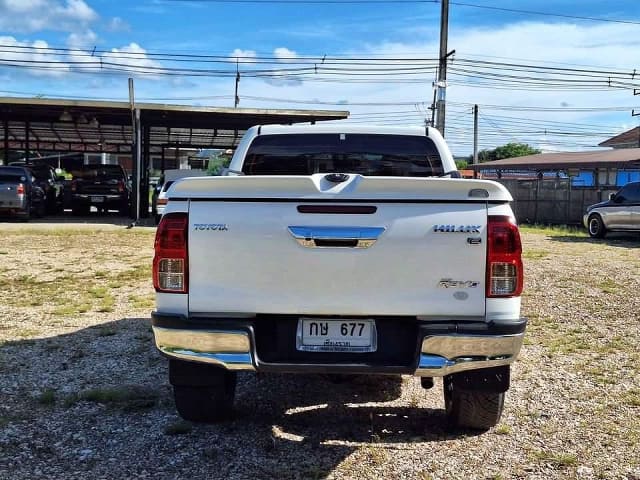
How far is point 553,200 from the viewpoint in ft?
88.3

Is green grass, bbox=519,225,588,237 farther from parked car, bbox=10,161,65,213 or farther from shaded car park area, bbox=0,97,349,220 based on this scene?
parked car, bbox=10,161,65,213

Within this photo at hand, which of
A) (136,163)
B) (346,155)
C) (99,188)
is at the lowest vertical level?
(99,188)

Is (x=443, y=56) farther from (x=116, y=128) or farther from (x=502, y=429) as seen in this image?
A: (x=502, y=429)

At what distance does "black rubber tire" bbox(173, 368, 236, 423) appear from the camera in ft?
13.6

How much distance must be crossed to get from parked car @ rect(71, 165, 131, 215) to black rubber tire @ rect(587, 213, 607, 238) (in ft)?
50.4

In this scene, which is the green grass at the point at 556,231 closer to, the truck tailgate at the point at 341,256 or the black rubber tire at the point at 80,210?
the black rubber tire at the point at 80,210

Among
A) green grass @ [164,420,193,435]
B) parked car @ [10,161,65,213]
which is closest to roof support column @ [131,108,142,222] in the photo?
parked car @ [10,161,65,213]

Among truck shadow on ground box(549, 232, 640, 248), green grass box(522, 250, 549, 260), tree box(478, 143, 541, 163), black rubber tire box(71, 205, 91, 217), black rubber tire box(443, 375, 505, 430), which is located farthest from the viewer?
tree box(478, 143, 541, 163)

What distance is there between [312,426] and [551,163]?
1191 inches

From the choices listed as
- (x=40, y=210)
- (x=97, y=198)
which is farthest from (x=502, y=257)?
(x=97, y=198)

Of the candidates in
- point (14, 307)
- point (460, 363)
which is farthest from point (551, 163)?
point (460, 363)

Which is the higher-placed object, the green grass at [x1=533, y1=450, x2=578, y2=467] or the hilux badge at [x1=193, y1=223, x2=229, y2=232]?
the hilux badge at [x1=193, y1=223, x2=229, y2=232]

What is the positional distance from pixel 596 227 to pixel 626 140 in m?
32.9

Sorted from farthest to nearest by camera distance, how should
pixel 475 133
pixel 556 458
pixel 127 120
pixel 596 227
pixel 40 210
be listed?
pixel 475 133 → pixel 127 120 → pixel 40 210 → pixel 596 227 → pixel 556 458
